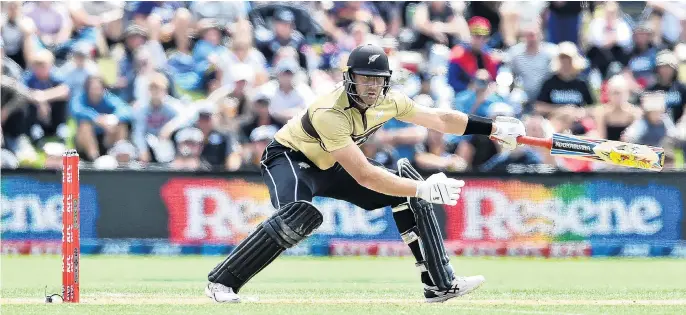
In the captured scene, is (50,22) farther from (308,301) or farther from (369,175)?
(369,175)

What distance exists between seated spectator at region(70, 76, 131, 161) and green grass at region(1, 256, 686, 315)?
204cm

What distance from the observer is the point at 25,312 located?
7.82 metres

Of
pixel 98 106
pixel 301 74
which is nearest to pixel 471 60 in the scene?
pixel 301 74

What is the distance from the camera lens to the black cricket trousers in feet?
27.5

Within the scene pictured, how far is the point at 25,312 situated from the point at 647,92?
394 inches

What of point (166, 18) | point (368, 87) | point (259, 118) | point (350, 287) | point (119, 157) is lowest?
point (350, 287)

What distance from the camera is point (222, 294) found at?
8383 millimetres

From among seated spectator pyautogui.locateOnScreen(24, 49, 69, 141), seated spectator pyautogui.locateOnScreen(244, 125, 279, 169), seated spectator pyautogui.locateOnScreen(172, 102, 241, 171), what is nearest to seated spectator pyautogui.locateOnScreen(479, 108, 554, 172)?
seated spectator pyautogui.locateOnScreen(244, 125, 279, 169)

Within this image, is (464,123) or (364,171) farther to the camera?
(464,123)

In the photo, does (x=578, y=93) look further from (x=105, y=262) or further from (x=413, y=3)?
(x=105, y=262)

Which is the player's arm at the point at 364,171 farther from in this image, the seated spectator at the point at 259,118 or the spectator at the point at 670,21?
the spectator at the point at 670,21

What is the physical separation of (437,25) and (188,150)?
13.9 feet

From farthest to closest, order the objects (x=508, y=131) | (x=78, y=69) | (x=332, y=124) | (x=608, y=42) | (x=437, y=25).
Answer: (x=437, y=25)
(x=608, y=42)
(x=78, y=69)
(x=508, y=131)
(x=332, y=124)

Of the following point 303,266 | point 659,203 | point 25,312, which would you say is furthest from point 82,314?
point 659,203
